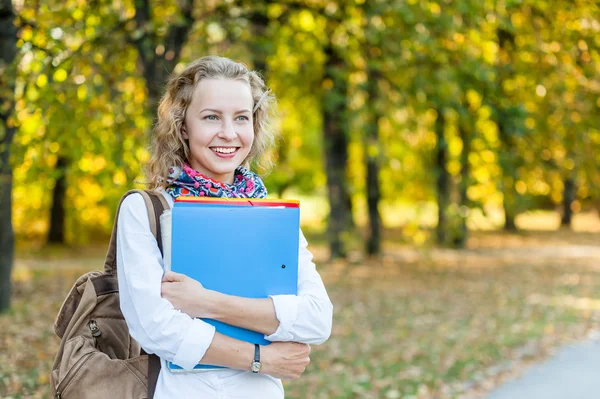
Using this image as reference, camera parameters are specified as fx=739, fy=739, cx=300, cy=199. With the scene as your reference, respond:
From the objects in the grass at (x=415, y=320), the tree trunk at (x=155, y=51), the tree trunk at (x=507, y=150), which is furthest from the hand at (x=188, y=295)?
the tree trunk at (x=507, y=150)

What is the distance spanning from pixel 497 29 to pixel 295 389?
5749 millimetres

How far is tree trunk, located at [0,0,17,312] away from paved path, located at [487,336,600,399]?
17.2 feet

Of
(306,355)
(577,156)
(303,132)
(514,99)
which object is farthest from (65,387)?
(303,132)

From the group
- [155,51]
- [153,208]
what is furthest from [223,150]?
[155,51]

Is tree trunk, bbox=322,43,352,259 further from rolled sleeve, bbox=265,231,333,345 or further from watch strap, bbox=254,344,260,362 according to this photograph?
watch strap, bbox=254,344,260,362

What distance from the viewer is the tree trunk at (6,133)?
693 centimetres

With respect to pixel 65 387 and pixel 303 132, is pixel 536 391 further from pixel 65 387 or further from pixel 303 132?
pixel 303 132

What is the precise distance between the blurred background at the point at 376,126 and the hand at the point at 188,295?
909 mm

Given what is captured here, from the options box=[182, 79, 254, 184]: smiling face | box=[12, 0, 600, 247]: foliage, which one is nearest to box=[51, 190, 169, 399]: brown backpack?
box=[182, 79, 254, 184]: smiling face

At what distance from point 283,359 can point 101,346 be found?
1.85 ft

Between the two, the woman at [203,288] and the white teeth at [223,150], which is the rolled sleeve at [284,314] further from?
→ the white teeth at [223,150]

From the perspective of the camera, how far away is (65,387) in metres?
2.18

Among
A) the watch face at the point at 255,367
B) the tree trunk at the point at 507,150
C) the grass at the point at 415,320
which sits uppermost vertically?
the tree trunk at the point at 507,150

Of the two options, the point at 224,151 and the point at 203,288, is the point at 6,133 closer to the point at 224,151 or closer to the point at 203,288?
the point at 224,151
